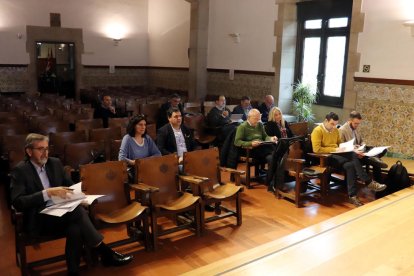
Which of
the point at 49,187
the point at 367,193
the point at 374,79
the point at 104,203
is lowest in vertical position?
the point at 367,193

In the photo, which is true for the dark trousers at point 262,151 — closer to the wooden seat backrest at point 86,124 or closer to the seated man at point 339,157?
the seated man at point 339,157

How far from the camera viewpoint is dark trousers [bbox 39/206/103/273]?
10.6ft

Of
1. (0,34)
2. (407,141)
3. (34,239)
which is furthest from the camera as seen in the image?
(0,34)

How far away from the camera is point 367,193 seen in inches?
228

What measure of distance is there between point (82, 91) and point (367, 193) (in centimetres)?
862

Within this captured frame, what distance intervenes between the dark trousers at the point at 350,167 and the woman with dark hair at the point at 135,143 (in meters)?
2.43

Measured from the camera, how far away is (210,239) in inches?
163

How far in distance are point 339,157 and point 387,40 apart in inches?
104

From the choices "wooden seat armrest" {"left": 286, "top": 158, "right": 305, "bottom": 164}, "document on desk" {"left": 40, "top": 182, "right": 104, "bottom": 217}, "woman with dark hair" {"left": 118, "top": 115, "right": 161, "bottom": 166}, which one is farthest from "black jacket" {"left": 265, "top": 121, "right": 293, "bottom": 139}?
"document on desk" {"left": 40, "top": 182, "right": 104, "bottom": 217}

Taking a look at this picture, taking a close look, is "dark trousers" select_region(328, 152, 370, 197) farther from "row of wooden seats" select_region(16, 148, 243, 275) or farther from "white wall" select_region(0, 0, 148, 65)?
"white wall" select_region(0, 0, 148, 65)

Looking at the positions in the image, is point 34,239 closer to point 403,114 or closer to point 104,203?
point 104,203

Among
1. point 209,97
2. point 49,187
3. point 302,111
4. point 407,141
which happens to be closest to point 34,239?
point 49,187

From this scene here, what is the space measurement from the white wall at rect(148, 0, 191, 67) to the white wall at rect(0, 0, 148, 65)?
0.40m

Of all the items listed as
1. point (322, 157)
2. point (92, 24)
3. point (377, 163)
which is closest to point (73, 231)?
point (322, 157)
